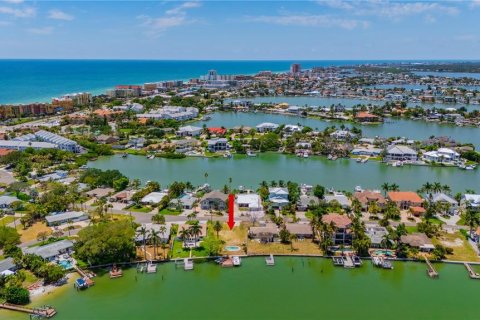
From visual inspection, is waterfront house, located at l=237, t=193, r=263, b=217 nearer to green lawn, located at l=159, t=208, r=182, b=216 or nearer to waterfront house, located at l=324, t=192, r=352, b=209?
green lawn, located at l=159, t=208, r=182, b=216

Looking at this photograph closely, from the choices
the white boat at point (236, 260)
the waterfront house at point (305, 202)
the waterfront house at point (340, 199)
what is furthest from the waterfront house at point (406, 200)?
the white boat at point (236, 260)

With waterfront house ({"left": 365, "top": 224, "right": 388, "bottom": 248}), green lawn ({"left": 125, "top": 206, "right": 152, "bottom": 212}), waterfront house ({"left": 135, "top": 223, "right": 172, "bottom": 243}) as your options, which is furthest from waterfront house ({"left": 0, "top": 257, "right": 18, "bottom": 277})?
waterfront house ({"left": 365, "top": 224, "right": 388, "bottom": 248})

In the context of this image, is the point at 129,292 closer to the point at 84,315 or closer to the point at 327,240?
the point at 84,315

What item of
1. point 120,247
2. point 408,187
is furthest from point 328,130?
point 120,247

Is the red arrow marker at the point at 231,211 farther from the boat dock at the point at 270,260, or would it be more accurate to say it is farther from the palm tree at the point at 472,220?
the palm tree at the point at 472,220

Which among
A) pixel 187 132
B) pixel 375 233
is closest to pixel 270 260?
pixel 375 233

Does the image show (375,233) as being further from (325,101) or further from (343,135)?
(325,101)

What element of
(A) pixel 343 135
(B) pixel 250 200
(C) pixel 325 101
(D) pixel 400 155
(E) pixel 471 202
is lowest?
(E) pixel 471 202
